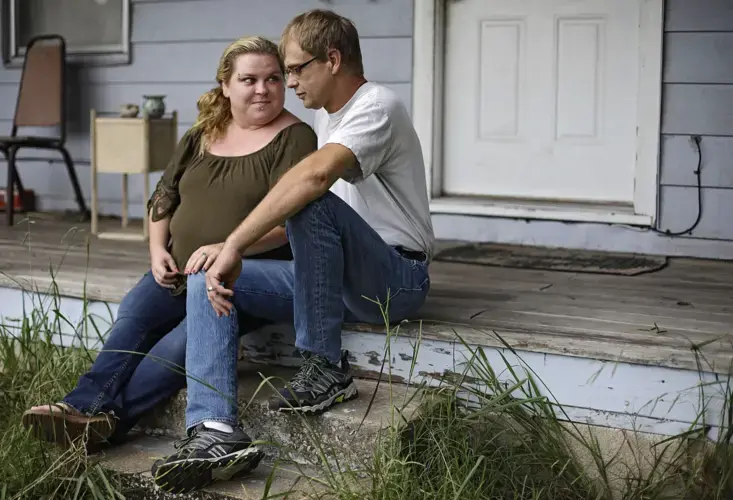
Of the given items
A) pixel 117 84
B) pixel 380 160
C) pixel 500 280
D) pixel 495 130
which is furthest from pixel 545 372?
pixel 117 84

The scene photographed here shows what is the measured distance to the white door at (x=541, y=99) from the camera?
4.13 meters

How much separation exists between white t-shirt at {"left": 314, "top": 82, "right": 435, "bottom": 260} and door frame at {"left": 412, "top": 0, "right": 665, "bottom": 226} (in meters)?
1.64

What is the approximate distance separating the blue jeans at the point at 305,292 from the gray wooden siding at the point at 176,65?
210cm

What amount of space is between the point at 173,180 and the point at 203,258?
451 millimetres

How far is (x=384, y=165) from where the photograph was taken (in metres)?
2.54

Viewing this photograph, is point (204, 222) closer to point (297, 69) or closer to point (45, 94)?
point (297, 69)

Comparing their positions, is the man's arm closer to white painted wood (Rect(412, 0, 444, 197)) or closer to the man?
the man

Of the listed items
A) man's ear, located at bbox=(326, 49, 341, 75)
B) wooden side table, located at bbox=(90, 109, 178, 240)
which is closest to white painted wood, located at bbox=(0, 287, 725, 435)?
man's ear, located at bbox=(326, 49, 341, 75)

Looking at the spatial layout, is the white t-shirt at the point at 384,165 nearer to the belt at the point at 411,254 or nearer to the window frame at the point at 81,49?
the belt at the point at 411,254

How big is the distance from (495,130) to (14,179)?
2507 millimetres

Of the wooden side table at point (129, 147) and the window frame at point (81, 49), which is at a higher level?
the window frame at point (81, 49)

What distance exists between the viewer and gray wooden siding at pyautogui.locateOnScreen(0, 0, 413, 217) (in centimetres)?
445

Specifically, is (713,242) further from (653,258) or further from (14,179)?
(14,179)

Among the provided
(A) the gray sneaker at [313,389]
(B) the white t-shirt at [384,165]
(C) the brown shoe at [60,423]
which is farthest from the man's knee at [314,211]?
(C) the brown shoe at [60,423]
